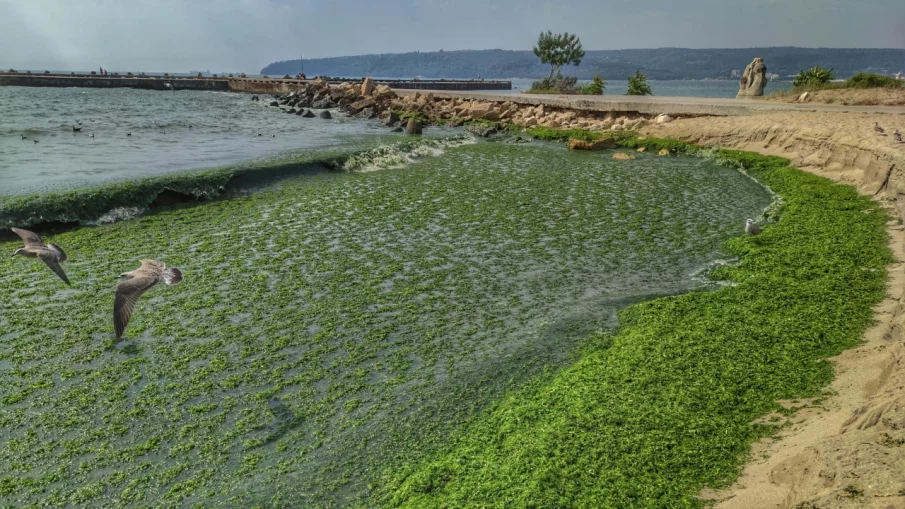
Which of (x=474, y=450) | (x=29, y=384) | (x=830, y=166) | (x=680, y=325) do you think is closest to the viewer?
(x=474, y=450)

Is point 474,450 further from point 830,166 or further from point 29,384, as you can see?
point 830,166

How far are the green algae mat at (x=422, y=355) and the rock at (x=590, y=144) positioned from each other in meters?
10.9

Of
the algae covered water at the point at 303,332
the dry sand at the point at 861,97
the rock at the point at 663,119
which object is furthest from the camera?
the rock at the point at 663,119

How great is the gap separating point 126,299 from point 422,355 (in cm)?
319

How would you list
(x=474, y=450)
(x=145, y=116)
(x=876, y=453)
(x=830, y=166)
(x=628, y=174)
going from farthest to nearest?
(x=145, y=116) < (x=628, y=174) < (x=830, y=166) < (x=474, y=450) < (x=876, y=453)

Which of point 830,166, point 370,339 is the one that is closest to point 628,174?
point 830,166

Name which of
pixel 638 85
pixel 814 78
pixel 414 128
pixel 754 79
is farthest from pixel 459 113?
pixel 814 78

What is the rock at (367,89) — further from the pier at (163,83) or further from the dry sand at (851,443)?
the dry sand at (851,443)

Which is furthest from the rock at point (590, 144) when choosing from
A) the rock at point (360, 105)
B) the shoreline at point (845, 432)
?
the rock at point (360, 105)

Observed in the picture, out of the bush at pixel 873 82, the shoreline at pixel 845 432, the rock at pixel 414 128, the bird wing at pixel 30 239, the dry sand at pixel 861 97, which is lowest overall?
the shoreline at pixel 845 432

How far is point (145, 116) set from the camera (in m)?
35.6

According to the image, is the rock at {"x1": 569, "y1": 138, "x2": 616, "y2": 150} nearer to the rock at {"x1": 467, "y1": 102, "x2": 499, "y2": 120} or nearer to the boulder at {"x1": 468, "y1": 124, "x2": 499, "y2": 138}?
the boulder at {"x1": 468, "y1": 124, "x2": 499, "y2": 138}

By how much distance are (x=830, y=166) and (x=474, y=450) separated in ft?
50.3

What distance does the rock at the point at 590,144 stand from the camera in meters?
22.5
